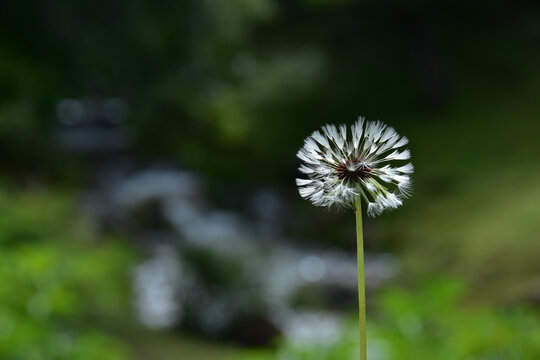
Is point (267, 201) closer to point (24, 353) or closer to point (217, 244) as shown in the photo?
point (217, 244)

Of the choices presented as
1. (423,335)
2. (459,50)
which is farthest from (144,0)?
(459,50)

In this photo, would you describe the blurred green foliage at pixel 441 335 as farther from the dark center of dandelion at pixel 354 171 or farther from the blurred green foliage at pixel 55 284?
the dark center of dandelion at pixel 354 171

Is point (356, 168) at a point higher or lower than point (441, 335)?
lower

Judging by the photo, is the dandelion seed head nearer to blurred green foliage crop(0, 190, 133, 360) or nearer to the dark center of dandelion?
the dark center of dandelion

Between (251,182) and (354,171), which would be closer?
(354,171)

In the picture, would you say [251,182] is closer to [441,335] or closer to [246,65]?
[246,65]

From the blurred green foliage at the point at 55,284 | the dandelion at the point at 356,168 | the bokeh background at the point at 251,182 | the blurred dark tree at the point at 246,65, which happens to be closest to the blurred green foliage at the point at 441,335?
the bokeh background at the point at 251,182

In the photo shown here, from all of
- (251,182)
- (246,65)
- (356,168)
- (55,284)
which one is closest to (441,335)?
(55,284)

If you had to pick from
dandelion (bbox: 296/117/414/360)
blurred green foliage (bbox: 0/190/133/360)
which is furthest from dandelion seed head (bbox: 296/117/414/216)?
blurred green foliage (bbox: 0/190/133/360)
